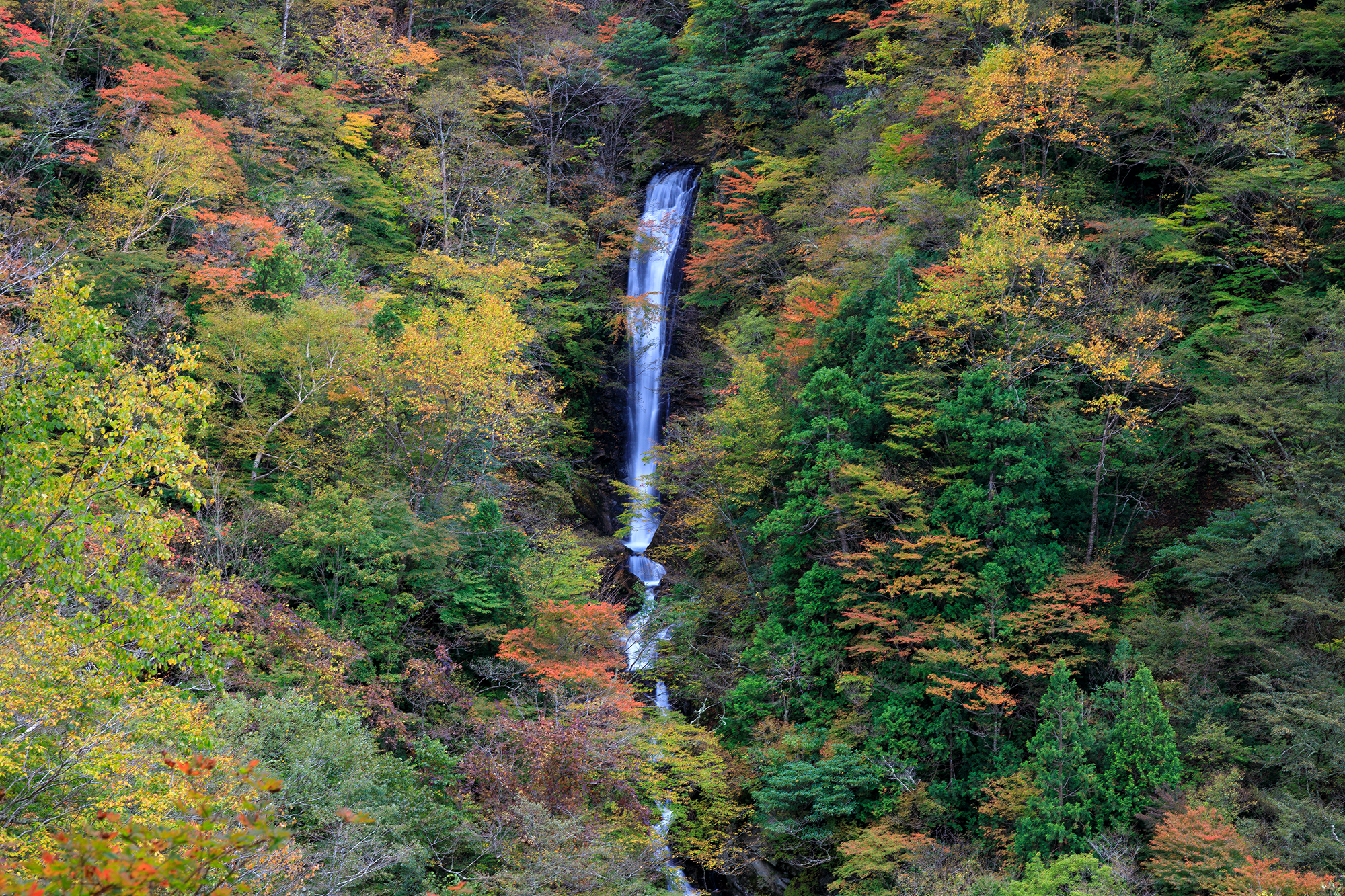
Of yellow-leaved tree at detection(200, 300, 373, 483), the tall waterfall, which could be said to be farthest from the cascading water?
yellow-leaved tree at detection(200, 300, 373, 483)

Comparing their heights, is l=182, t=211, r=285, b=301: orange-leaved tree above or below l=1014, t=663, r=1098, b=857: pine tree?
above

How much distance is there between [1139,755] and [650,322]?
881 inches

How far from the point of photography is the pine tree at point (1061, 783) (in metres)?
12.7

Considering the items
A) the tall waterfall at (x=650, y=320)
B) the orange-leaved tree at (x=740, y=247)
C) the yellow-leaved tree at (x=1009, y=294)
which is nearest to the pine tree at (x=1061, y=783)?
the yellow-leaved tree at (x=1009, y=294)

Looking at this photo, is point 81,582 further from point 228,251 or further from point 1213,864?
point 228,251

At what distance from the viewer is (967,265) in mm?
17141

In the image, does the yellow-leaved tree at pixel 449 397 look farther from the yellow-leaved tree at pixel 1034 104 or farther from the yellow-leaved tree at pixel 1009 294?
the yellow-leaved tree at pixel 1034 104

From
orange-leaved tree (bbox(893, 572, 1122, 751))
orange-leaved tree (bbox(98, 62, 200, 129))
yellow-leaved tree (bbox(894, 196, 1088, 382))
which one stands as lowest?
orange-leaved tree (bbox(893, 572, 1122, 751))

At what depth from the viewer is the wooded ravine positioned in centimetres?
1040

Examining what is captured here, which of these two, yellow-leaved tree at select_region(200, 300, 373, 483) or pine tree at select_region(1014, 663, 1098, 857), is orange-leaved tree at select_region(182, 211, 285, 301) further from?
pine tree at select_region(1014, 663, 1098, 857)

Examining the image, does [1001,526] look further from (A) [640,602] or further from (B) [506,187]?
(B) [506,187]

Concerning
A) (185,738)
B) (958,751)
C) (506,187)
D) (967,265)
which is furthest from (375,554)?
(506,187)

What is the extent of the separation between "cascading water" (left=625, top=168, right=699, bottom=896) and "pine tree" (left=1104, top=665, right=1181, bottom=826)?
1695 cm

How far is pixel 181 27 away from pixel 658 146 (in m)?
17.5
